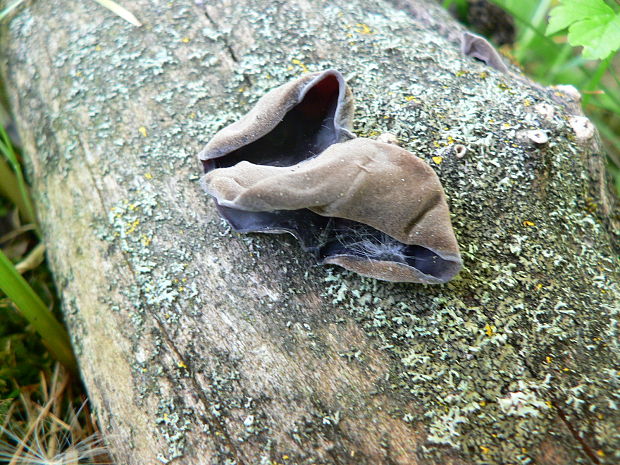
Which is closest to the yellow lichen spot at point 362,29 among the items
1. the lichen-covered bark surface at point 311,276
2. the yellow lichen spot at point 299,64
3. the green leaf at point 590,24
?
the lichen-covered bark surface at point 311,276

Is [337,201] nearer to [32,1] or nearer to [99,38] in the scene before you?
→ [99,38]

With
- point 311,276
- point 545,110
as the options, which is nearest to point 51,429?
point 311,276

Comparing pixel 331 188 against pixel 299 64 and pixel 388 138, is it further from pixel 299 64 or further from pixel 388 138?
pixel 299 64

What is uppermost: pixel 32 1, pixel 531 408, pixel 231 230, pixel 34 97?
pixel 32 1

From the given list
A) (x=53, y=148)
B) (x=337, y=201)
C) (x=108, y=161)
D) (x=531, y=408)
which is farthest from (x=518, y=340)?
(x=53, y=148)

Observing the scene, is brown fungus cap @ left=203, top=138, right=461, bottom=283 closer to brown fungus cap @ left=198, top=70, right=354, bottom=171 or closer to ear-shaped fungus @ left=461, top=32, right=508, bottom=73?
brown fungus cap @ left=198, top=70, right=354, bottom=171
